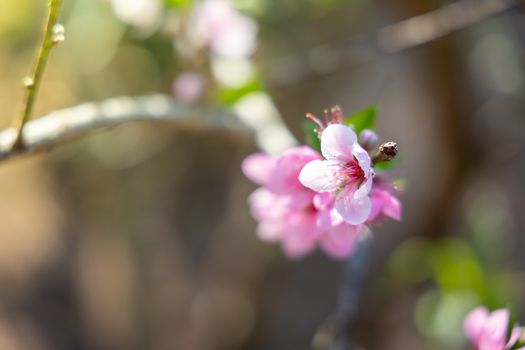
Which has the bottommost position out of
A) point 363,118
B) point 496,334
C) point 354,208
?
point 496,334

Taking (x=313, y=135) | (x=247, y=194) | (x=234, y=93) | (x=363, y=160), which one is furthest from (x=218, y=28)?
(x=247, y=194)

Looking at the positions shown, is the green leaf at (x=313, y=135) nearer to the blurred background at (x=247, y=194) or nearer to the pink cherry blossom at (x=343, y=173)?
the pink cherry blossom at (x=343, y=173)

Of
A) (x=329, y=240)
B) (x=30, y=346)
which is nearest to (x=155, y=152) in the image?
(x=30, y=346)

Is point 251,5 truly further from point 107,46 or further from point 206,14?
point 107,46

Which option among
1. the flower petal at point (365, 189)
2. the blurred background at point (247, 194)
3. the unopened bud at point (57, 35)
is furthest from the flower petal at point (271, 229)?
the blurred background at point (247, 194)

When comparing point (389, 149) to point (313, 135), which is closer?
point (389, 149)

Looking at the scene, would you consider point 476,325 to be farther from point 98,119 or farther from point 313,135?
point 98,119

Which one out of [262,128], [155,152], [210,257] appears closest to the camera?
[262,128]
